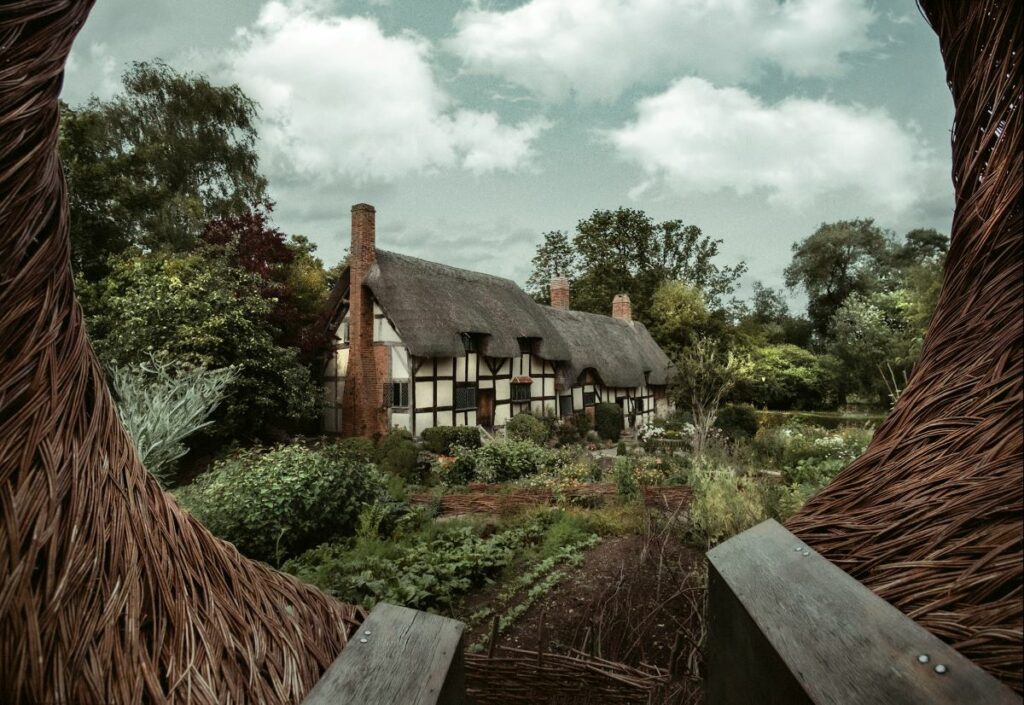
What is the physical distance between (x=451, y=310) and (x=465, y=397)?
2.08 m

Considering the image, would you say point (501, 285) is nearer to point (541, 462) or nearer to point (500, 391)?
point (500, 391)

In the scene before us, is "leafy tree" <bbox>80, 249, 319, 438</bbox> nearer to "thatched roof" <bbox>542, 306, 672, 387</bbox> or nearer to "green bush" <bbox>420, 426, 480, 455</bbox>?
"green bush" <bbox>420, 426, 480, 455</bbox>

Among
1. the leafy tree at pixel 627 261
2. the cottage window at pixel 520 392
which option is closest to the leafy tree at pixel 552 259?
the leafy tree at pixel 627 261

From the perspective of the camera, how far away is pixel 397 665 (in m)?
0.75

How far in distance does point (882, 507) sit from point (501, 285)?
1549 cm

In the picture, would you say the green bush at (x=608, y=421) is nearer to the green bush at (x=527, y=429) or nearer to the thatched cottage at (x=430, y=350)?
the thatched cottage at (x=430, y=350)

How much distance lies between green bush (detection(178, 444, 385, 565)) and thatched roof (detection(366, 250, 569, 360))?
5651mm

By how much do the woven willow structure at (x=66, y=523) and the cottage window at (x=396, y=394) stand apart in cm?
1130

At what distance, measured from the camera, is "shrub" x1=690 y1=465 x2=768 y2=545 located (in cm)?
429

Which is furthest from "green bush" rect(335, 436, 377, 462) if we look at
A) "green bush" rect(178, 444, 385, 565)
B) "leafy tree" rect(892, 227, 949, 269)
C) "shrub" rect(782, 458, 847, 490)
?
"leafy tree" rect(892, 227, 949, 269)

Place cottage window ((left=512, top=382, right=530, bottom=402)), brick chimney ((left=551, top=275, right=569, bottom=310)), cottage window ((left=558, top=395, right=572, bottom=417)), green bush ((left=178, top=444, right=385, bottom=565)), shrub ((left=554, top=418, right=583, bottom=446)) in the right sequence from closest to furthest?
1. green bush ((left=178, top=444, right=385, bottom=565))
2. shrub ((left=554, top=418, right=583, bottom=446))
3. cottage window ((left=512, top=382, right=530, bottom=402))
4. cottage window ((left=558, top=395, right=572, bottom=417))
5. brick chimney ((left=551, top=275, right=569, bottom=310))

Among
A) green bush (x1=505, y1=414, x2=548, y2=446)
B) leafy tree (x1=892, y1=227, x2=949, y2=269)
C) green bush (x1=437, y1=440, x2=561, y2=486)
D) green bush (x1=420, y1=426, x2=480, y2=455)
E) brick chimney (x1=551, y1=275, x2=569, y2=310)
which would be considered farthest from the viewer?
leafy tree (x1=892, y1=227, x2=949, y2=269)

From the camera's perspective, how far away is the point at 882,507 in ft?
2.51

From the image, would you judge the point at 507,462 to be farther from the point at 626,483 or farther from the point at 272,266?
the point at 272,266
